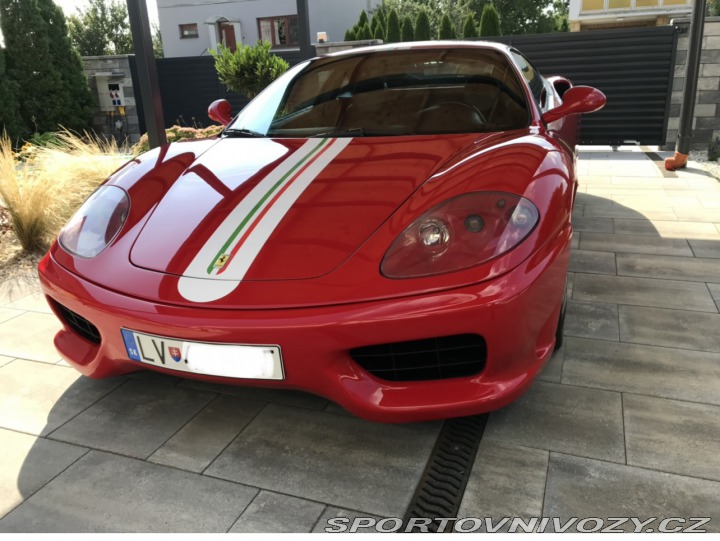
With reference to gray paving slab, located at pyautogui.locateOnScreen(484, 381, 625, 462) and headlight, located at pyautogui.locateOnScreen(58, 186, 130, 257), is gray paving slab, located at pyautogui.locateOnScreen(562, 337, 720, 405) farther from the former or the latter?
headlight, located at pyautogui.locateOnScreen(58, 186, 130, 257)

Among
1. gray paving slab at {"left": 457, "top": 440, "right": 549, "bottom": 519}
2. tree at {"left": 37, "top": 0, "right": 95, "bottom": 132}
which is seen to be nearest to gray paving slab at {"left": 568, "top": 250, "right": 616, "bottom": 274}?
gray paving slab at {"left": 457, "top": 440, "right": 549, "bottom": 519}

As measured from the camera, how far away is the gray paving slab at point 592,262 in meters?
3.02

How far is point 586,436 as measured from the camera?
1.62 m

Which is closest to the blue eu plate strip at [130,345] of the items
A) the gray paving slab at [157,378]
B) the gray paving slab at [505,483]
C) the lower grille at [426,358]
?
the gray paving slab at [157,378]

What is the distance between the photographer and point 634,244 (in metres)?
3.43

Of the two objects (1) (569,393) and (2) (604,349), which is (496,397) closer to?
(1) (569,393)

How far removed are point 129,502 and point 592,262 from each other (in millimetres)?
2573

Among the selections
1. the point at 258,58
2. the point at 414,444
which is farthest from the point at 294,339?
the point at 258,58

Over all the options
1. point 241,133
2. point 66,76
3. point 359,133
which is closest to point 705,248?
point 359,133

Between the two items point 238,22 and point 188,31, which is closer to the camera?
point 238,22

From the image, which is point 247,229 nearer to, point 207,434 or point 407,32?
point 207,434

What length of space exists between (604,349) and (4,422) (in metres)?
2.05

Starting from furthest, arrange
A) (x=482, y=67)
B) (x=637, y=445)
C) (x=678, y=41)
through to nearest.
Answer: (x=678, y=41) → (x=482, y=67) → (x=637, y=445)

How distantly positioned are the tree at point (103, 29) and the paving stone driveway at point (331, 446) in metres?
35.1
